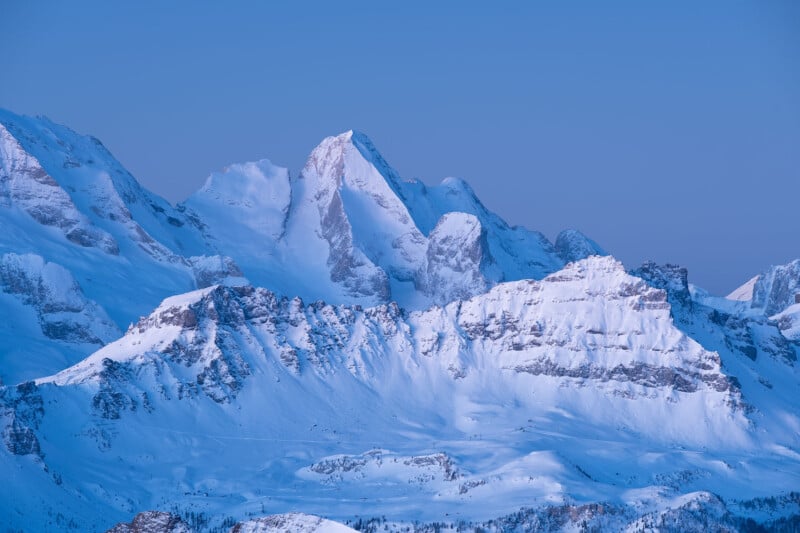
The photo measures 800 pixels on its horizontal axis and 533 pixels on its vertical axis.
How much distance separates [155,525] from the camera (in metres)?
166

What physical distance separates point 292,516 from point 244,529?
193 inches

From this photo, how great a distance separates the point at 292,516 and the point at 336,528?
22.4 feet

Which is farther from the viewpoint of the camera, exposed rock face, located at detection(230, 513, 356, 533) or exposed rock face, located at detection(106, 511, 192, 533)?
exposed rock face, located at detection(106, 511, 192, 533)

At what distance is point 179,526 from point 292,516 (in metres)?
10.9

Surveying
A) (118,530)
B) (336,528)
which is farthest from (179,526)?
(336,528)

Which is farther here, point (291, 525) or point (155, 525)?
point (155, 525)

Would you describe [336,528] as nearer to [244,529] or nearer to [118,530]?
[244,529]

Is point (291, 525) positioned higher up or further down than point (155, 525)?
higher up

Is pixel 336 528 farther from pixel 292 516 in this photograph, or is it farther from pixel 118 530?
pixel 118 530

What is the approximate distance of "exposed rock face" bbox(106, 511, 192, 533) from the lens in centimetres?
16575

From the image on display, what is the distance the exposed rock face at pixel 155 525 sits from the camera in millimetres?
165750

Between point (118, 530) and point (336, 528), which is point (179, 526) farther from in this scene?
point (336, 528)

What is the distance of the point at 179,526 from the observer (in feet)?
550

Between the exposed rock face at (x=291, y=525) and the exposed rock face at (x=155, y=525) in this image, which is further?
the exposed rock face at (x=155, y=525)
